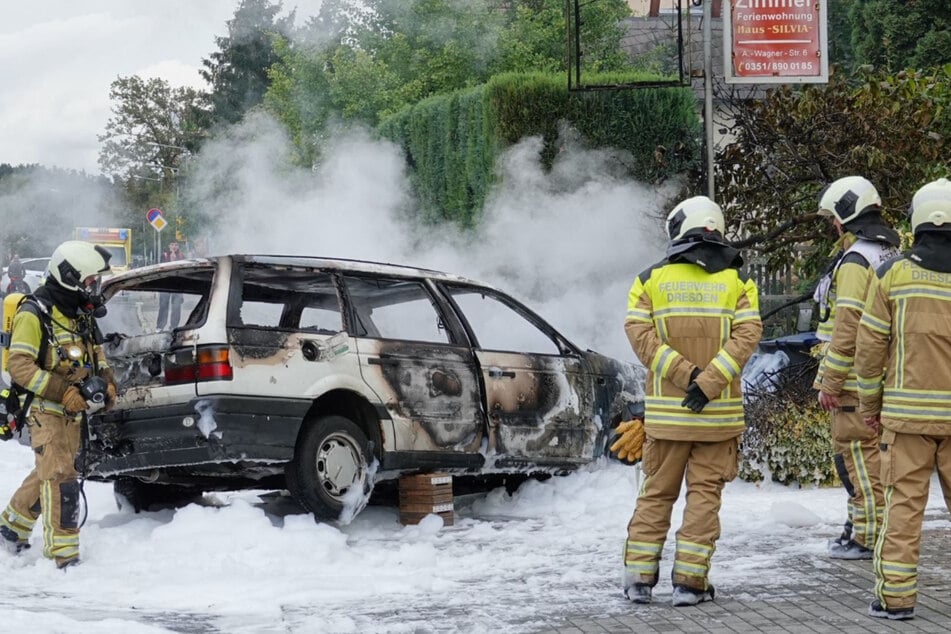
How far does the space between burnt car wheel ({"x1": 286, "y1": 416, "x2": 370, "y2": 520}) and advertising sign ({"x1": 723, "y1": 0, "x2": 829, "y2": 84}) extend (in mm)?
5233

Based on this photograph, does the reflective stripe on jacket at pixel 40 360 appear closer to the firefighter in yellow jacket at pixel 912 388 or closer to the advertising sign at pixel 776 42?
the firefighter in yellow jacket at pixel 912 388

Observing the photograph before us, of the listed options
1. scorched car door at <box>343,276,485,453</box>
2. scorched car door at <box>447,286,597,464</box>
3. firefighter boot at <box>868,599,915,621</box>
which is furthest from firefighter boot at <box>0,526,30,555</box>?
firefighter boot at <box>868,599,915,621</box>

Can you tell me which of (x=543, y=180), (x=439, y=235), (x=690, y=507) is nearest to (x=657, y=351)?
(x=690, y=507)

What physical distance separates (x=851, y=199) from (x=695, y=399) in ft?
4.95

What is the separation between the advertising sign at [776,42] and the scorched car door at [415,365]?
13.7ft

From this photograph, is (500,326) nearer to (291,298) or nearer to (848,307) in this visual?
(291,298)

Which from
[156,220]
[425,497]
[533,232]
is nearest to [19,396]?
[425,497]

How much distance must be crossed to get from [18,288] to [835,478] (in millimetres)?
30066

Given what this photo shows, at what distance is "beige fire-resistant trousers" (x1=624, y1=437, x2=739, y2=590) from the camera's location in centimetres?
607

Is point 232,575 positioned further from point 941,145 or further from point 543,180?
point 543,180

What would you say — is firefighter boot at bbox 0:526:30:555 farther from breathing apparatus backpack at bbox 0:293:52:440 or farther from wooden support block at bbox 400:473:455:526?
wooden support block at bbox 400:473:455:526

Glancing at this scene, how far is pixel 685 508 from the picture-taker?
20.2 ft

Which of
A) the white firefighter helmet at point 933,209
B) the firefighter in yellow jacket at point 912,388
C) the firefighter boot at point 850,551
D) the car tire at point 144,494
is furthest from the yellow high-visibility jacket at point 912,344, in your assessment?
the car tire at point 144,494

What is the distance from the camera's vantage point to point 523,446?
904 centimetres
